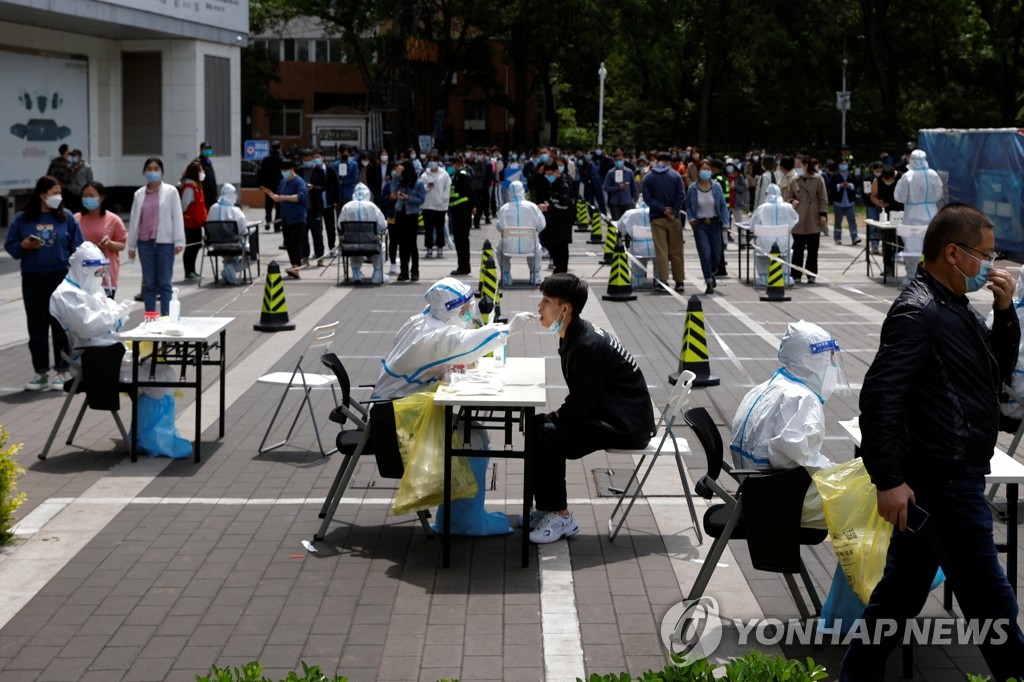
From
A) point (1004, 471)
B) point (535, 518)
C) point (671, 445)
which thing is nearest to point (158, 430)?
point (535, 518)

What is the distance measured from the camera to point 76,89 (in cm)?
3434

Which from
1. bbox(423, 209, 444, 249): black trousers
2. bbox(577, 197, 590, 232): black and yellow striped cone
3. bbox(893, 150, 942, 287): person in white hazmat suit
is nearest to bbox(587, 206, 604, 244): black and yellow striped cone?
bbox(577, 197, 590, 232): black and yellow striped cone

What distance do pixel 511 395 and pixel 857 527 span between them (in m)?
2.29

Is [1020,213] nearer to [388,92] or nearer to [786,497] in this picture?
[786,497]

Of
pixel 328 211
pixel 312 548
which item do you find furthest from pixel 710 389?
pixel 328 211

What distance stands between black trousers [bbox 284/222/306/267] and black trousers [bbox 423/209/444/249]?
9.50 feet

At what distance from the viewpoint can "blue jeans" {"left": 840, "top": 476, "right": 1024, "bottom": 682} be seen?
4984mm

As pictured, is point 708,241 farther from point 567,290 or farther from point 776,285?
point 567,290

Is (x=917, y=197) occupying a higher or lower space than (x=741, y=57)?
lower

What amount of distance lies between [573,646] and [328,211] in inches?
788

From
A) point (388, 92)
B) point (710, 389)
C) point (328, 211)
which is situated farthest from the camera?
point (388, 92)

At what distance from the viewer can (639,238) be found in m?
22.0

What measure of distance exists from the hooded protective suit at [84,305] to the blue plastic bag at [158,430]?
660 millimetres

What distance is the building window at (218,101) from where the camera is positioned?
125 feet
